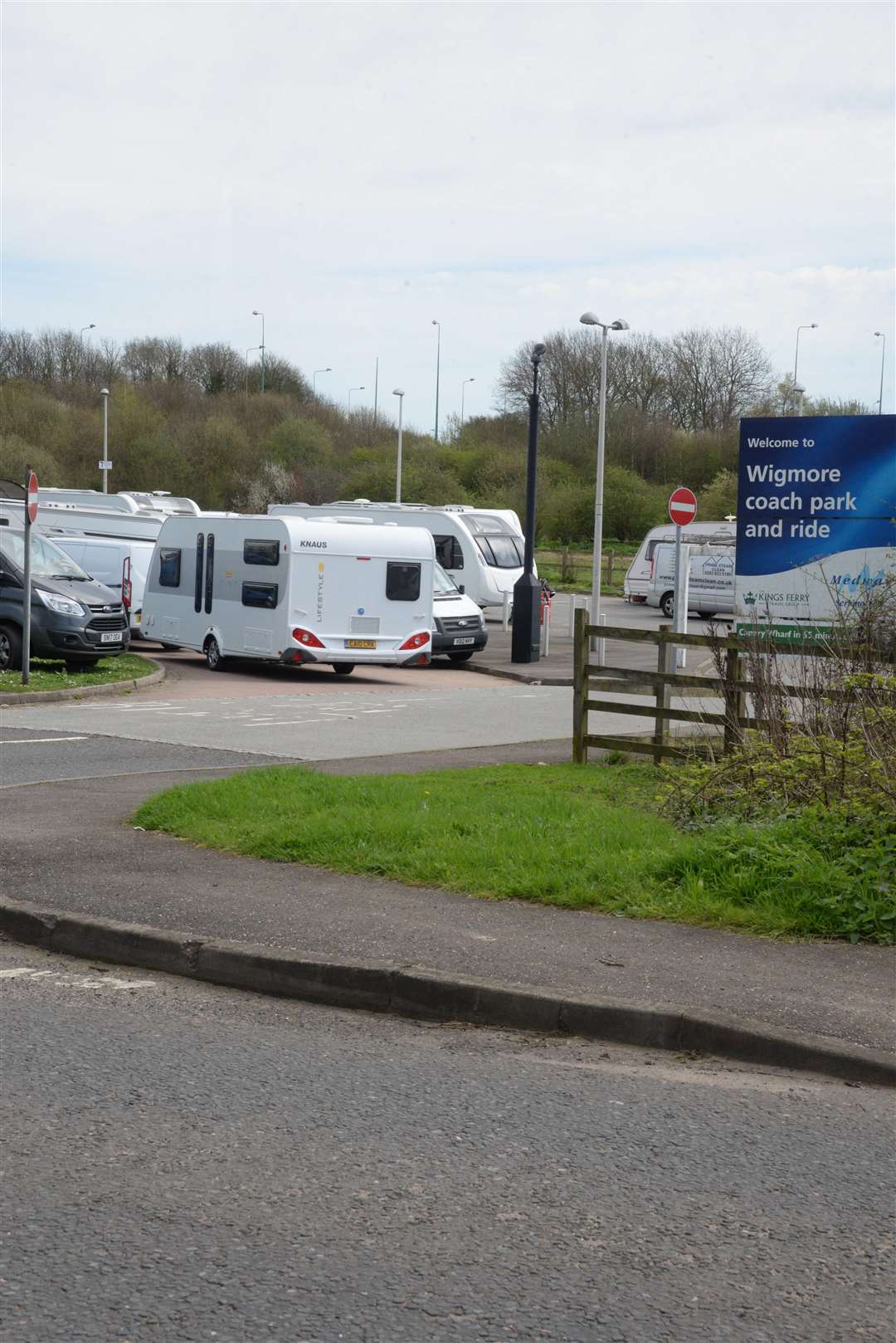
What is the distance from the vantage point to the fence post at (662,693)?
36.8ft

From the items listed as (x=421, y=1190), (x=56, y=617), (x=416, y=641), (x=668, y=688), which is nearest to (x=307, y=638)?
(x=416, y=641)

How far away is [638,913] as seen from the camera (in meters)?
6.93

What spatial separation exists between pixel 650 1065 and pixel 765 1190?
3.85 ft

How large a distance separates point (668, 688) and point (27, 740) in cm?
675

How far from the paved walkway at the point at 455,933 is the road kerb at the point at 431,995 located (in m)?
0.12

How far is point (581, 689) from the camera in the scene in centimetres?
1205

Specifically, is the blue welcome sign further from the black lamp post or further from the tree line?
the tree line

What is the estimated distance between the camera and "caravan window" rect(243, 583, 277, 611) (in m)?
23.3

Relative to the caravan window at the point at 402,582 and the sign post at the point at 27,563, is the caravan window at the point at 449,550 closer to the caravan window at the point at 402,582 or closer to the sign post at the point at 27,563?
the caravan window at the point at 402,582

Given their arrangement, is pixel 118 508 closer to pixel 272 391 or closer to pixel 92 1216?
pixel 92 1216

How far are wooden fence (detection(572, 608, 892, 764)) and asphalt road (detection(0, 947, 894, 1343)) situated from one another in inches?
178

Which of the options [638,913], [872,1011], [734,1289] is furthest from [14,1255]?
[638,913]

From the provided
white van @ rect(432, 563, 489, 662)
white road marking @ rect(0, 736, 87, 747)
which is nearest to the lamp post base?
white van @ rect(432, 563, 489, 662)

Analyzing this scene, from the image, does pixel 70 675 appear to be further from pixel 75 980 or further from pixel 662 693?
pixel 75 980
